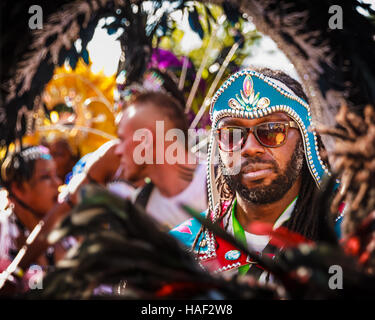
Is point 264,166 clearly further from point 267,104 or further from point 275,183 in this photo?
point 267,104

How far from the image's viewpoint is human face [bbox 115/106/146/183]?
3268 millimetres

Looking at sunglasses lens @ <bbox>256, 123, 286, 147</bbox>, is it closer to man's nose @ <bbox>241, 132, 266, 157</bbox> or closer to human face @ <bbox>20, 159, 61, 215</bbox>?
man's nose @ <bbox>241, 132, 266, 157</bbox>

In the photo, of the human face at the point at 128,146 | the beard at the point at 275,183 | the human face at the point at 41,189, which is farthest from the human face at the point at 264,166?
the human face at the point at 41,189

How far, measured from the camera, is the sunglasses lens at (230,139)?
2.31m

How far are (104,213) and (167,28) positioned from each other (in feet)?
5.67

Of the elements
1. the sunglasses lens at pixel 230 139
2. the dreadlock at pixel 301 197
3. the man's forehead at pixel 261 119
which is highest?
the man's forehead at pixel 261 119

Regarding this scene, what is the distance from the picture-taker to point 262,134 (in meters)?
2.28

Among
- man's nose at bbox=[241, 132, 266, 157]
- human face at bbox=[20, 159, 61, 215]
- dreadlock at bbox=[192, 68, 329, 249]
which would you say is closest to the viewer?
dreadlock at bbox=[192, 68, 329, 249]

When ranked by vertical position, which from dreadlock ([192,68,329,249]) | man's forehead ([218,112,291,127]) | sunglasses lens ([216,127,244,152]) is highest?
man's forehead ([218,112,291,127])

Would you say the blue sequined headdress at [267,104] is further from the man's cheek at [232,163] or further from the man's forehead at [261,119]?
the man's cheek at [232,163]

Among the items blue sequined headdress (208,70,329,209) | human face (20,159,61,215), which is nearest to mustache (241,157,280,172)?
blue sequined headdress (208,70,329,209)

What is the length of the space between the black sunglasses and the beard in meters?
0.10

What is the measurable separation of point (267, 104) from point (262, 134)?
0.17m

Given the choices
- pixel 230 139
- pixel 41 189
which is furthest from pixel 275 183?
pixel 41 189
